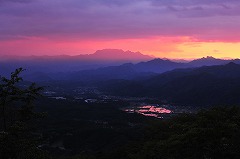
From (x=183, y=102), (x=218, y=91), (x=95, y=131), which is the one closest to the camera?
(x=95, y=131)

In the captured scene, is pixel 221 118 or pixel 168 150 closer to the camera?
pixel 168 150

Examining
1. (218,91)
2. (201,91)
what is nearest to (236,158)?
(218,91)

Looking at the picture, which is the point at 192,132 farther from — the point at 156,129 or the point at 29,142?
the point at 29,142

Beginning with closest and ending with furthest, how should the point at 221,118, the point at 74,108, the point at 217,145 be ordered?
1. the point at 217,145
2. the point at 221,118
3. the point at 74,108

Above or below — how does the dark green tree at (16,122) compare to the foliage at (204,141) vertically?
above

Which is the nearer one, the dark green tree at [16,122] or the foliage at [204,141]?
the dark green tree at [16,122]

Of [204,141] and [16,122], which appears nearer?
[16,122]

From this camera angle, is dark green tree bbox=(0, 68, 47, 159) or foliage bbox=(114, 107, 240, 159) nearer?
dark green tree bbox=(0, 68, 47, 159)

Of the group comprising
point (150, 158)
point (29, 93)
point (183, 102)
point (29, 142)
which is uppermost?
point (29, 93)

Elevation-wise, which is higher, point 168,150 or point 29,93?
point 29,93

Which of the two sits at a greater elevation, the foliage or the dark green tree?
the dark green tree

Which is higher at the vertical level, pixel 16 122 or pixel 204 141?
pixel 16 122
